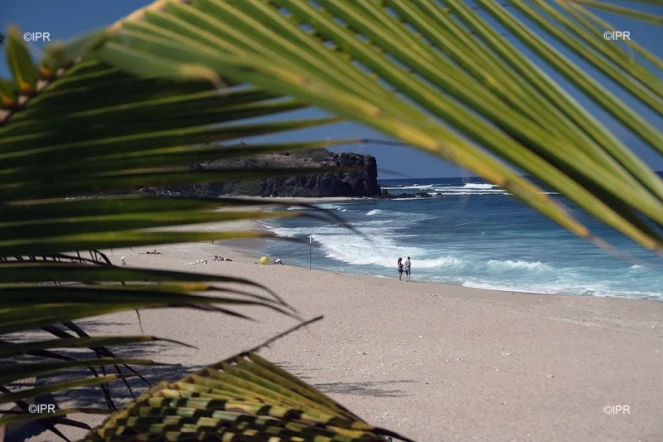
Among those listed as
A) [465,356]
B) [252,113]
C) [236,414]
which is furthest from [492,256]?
[252,113]

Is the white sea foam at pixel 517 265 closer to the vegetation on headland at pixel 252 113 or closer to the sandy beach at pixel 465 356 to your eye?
the sandy beach at pixel 465 356

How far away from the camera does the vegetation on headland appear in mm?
336

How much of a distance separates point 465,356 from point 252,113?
11500 millimetres

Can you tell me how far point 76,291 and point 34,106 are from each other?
19 centimetres

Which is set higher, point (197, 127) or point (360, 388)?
point (197, 127)

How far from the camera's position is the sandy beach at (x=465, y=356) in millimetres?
8359

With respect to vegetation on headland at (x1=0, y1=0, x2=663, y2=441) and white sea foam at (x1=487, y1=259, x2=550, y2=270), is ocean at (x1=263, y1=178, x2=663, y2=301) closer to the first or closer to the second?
white sea foam at (x1=487, y1=259, x2=550, y2=270)

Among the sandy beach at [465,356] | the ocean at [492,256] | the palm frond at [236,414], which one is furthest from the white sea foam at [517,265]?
the palm frond at [236,414]

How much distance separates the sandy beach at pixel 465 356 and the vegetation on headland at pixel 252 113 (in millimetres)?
6246

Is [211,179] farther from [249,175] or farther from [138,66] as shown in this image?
[138,66]

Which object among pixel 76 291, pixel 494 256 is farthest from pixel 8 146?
pixel 494 256

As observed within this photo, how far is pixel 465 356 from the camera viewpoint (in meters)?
11.4

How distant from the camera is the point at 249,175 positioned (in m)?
0.57

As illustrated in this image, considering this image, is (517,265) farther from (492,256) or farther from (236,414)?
(236,414)
